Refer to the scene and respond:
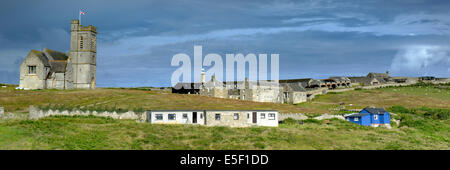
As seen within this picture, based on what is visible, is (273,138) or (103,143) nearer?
(103,143)

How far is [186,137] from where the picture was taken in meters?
40.0

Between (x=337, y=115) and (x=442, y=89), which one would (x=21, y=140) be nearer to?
(x=337, y=115)

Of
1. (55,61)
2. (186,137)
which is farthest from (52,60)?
(186,137)

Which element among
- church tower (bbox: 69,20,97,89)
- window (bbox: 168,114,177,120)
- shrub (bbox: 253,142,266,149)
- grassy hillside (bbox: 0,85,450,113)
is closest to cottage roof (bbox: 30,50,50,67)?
church tower (bbox: 69,20,97,89)

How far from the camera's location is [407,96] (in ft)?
326

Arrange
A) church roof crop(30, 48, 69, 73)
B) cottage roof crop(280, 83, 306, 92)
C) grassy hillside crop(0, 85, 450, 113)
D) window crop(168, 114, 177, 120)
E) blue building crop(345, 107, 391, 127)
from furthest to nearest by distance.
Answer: cottage roof crop(280, 83, 306, 92)
church roof crop(30, 48, 69, 73)
grassy hillside crop(0, 85, 450, 113)
blue building crop(345, 107, 391, 127)
window crop(168, 114, 177, 120)

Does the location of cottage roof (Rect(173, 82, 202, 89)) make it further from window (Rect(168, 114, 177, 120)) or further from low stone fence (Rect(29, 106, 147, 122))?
window (Rect(168, 114, 177, 120))

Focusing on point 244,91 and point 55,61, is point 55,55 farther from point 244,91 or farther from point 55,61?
point 244,91

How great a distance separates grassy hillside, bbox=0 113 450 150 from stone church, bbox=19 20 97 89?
4133 cm

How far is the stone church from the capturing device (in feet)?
286
